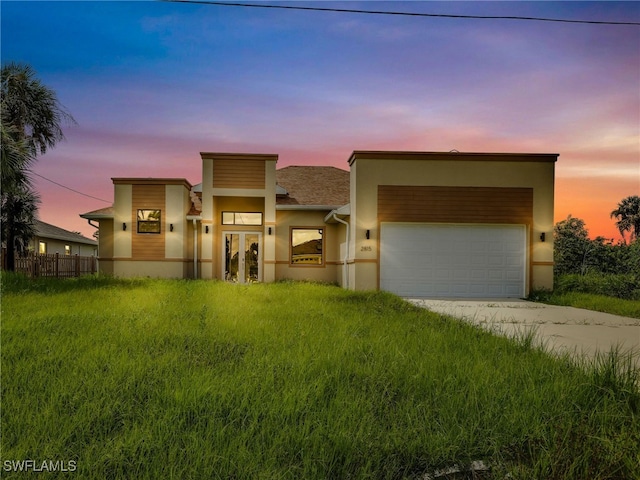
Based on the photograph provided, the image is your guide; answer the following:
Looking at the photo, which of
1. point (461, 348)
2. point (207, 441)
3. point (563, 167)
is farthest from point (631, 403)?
point (563, 167)

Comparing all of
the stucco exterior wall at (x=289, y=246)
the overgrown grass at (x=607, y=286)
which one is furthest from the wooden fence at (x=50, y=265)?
the overgrown grass at (x=607, y=286)

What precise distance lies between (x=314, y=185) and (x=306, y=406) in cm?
1693

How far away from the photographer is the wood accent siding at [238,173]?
16.5 meters

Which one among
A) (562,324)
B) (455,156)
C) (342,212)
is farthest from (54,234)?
(562,324)

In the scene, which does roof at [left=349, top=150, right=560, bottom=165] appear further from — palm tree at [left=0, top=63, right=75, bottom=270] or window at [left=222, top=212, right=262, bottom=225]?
palm tree at [left=0, top=63, right=75, bottom=270]

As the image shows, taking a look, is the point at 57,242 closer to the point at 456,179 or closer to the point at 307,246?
the point at 307,246

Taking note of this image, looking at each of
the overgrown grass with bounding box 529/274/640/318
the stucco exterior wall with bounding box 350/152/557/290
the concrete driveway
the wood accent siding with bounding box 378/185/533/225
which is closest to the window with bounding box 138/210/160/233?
the stucco exterior wall with bounding box 350/152/557/290

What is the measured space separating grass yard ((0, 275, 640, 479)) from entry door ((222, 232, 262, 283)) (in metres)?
11.6

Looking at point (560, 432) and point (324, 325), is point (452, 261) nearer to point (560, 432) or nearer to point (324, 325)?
point (324, 325)

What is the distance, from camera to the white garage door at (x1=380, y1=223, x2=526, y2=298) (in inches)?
531

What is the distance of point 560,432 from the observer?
2.85 m

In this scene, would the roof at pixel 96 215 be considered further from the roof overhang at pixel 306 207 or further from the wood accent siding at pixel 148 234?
the roof overhang at pixel 306 207

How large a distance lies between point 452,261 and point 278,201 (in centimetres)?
804

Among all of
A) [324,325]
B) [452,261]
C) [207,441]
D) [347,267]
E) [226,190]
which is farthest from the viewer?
[226,190]
